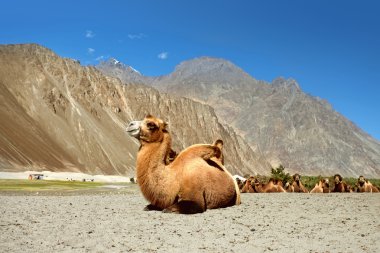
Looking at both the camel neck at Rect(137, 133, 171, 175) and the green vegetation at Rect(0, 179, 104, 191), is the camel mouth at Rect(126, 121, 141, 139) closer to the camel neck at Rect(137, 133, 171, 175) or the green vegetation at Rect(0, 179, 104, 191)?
the camel neck at Rect(137, 133, 171, 175)

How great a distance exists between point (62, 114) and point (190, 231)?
100685 millimetres

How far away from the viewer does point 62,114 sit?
10475 centimetres

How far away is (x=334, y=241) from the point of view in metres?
7.82

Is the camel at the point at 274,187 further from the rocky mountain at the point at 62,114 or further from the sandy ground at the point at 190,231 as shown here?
the rocky mountain at the point at 62,114

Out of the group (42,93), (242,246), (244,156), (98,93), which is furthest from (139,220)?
(244,156)

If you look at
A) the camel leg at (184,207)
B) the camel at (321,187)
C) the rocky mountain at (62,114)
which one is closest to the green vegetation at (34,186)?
the camel at (321,187)

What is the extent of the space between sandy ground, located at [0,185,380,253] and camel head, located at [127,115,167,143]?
74.3 inches

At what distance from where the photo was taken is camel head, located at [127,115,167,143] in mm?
11219

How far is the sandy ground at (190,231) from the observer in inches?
290

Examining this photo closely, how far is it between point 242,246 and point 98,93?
118m

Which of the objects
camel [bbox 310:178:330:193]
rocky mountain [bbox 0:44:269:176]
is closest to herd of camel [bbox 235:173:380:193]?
camel [bbox 310:178:330:193]

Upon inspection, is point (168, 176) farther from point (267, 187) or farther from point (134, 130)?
point (267, 187)

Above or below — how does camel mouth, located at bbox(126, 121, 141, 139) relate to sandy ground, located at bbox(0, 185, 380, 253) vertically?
above

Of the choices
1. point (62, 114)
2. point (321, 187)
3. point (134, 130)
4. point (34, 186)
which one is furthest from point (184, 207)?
point (62, 114)
